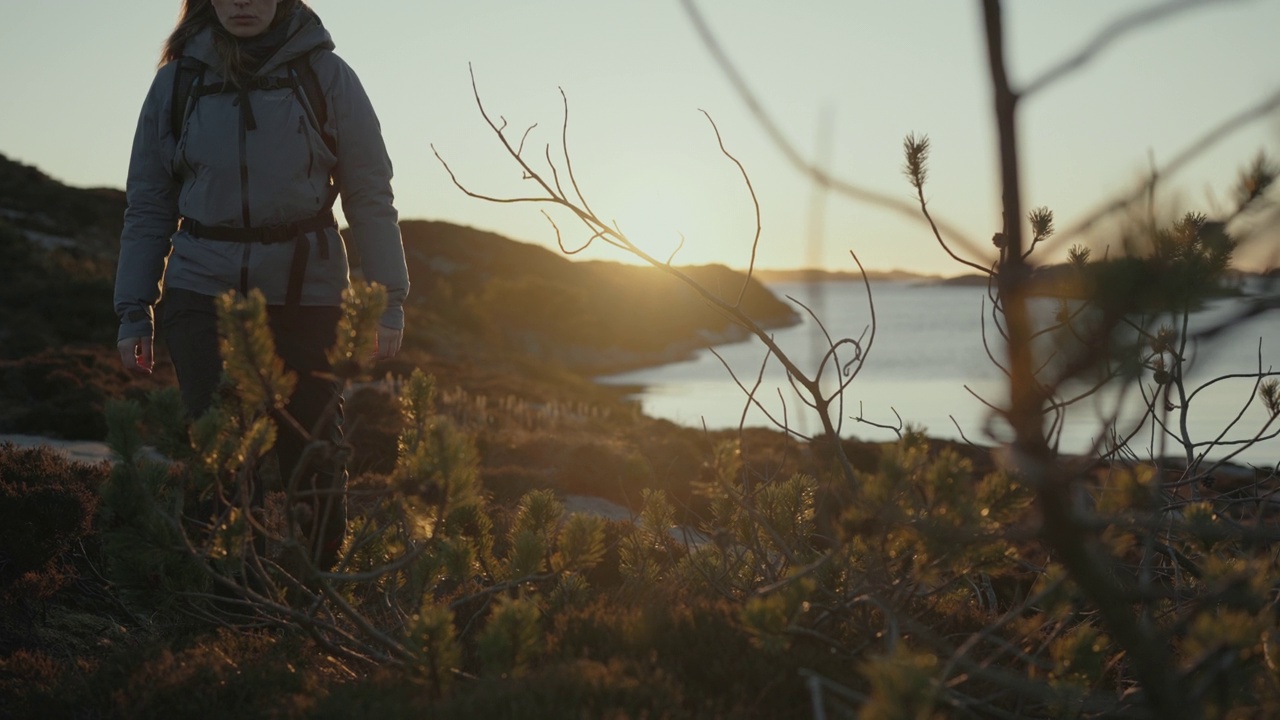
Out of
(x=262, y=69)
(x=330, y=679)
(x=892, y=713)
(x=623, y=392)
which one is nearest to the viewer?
(x=892, y=713)

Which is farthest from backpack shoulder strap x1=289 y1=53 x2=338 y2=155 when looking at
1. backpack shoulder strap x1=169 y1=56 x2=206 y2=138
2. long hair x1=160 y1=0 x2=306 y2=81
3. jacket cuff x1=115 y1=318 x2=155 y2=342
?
jacket cuff x1=115 y1=318 x2=155 y2=342

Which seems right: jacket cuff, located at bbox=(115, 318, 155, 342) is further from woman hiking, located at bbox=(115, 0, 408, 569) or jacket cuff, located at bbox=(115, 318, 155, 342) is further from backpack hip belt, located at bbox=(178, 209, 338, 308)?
backpack hip belt, located at bbox=(178, 209, 338, 308)

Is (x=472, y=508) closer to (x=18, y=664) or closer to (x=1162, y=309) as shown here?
(x=18, y=664)

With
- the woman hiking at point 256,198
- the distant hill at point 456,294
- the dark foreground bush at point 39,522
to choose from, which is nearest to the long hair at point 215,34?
the woman hiking at point 256,198

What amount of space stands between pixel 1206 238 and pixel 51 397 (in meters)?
11.7

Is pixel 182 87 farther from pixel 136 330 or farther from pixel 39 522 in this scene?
pixel 39 522

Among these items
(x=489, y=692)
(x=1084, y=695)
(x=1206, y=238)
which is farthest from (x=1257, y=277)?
(x=489, y=692)

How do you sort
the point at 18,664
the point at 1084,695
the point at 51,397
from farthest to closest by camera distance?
1. the point at 51,397
2. the point at 18,664
3. the point at 1084,695

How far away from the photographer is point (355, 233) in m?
3.53

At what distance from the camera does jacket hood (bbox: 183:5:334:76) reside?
10.8ft

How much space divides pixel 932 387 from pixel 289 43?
59.8 ft

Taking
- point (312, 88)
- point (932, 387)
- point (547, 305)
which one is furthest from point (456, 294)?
point (312, 88)

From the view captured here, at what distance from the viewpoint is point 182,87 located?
130 inches

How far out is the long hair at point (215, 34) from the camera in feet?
10.6
